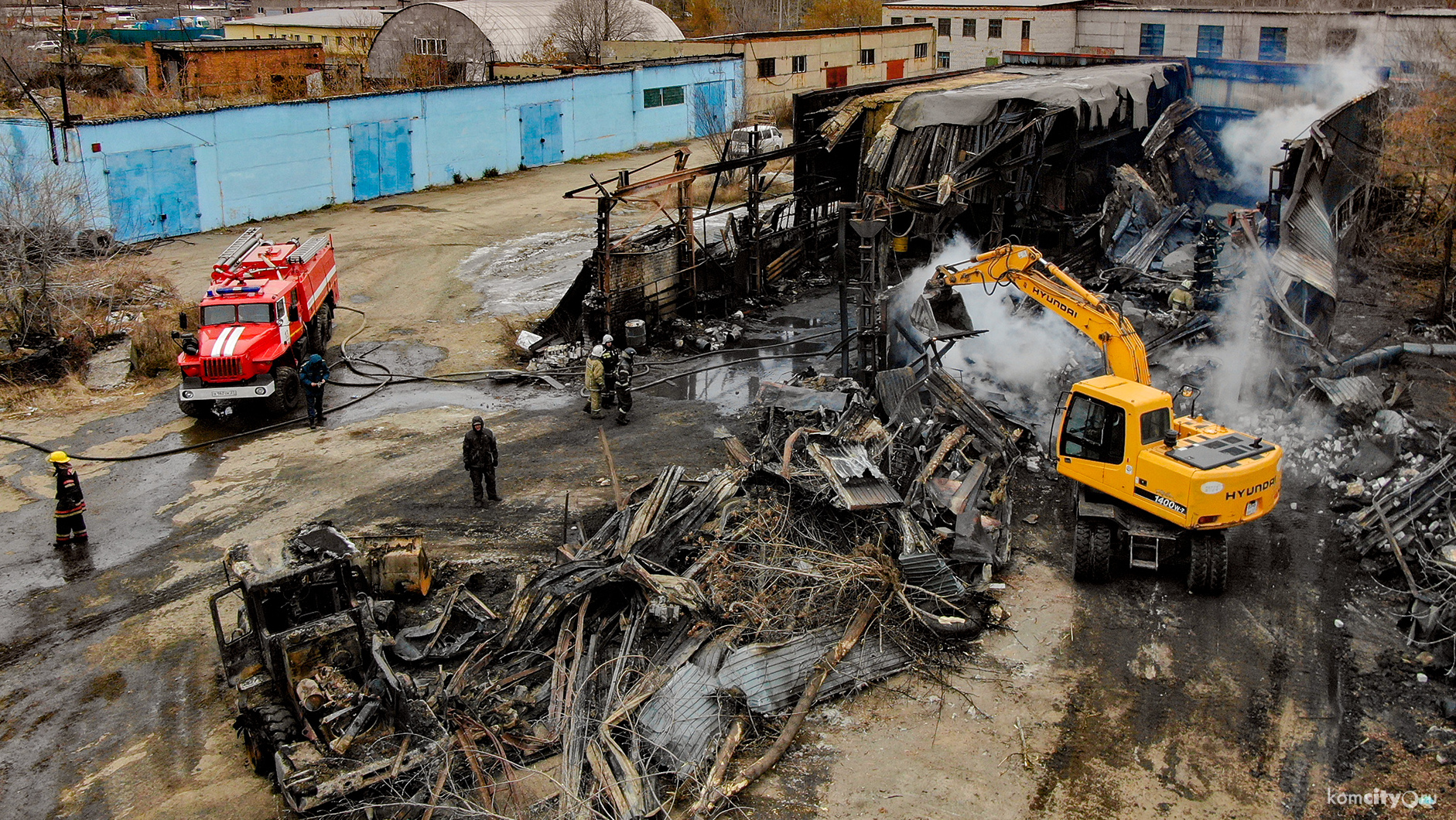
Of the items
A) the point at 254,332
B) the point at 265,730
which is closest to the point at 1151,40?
the point at 254,332

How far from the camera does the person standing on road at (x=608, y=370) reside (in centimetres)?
1605

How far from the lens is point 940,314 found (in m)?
15.0

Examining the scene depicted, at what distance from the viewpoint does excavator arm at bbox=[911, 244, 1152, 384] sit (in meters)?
12.5

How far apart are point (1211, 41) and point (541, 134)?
2250cm

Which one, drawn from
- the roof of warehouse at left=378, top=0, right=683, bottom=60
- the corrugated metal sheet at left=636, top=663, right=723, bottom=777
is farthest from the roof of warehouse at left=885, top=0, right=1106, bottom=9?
the corrugated metal sheet at left=636, top=663, right=723, bottom=777

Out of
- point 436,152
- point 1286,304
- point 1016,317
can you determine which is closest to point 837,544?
point 1016,317

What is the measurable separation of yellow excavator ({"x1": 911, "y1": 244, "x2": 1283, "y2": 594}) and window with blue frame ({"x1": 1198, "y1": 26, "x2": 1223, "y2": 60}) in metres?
27.7

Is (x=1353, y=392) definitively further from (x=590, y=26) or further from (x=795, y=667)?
(x=590, y=26)

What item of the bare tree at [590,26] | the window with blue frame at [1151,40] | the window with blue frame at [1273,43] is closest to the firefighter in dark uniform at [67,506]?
the bare tree at [590,26]

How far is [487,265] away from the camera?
2420cm

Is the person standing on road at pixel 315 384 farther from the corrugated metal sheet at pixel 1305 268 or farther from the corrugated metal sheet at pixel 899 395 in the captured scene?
the corrugated metal sheet at pixel 1305 268

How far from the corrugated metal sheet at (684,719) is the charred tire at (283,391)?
963cm

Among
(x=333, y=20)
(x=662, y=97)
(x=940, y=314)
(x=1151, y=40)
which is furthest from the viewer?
(x=333, y=20)

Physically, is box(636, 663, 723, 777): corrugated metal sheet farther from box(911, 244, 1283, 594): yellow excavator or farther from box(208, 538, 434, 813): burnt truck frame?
box(911, 244, 1283, 594): yellow excavator
